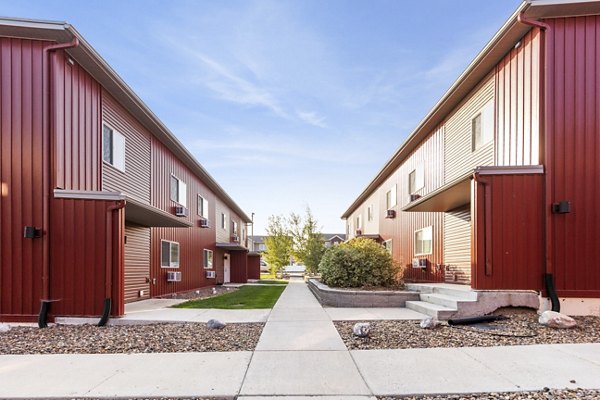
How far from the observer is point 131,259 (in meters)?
10.4

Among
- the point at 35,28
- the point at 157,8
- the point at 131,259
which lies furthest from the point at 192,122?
the point at 35,28

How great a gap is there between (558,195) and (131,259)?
1026cm

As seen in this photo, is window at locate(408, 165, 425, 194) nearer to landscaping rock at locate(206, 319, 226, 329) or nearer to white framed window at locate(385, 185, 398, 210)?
white framed window at locate(385, 185, 398, 210)

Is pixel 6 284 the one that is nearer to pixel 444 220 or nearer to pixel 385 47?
pixel 444 220

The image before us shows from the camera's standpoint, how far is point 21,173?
7188 millimetres

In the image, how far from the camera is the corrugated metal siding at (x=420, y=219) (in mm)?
12305

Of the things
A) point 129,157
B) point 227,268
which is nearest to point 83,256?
point 129,157

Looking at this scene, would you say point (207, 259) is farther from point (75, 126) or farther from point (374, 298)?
point (374, 298)

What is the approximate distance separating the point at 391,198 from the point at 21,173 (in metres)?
14.7

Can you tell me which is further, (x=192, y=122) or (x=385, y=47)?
(x=192, y=122)

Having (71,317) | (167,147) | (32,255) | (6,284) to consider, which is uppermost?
(167,147)

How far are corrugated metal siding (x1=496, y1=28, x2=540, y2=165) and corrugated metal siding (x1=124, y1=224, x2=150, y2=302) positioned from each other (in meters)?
9.72

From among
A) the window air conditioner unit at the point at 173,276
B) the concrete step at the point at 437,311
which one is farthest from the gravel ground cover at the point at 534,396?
the window air conditioner unit at the point at 173,276

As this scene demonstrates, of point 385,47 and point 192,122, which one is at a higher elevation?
point 385,47
